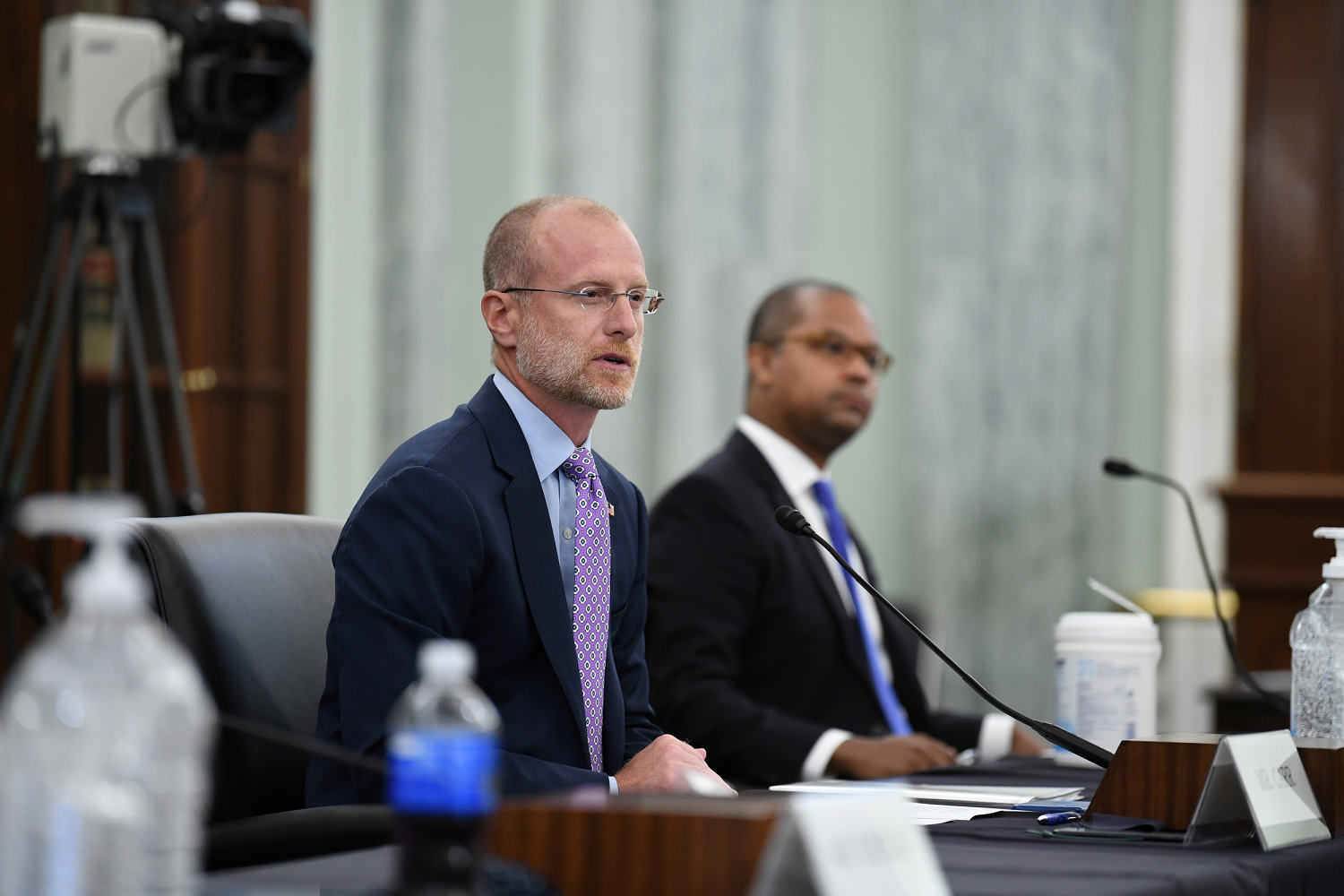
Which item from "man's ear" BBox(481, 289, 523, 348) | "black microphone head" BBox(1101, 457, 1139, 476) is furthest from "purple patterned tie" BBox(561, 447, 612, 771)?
"black microphone head" BBox(1101, 457, 1139, 476)

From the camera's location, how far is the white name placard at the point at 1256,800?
1508 millimetres

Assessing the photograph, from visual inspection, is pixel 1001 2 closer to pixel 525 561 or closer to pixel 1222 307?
pixel 1222 307

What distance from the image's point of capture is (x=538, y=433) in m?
1.94

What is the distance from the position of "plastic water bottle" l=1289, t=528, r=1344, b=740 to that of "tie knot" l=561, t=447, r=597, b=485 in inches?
30.7

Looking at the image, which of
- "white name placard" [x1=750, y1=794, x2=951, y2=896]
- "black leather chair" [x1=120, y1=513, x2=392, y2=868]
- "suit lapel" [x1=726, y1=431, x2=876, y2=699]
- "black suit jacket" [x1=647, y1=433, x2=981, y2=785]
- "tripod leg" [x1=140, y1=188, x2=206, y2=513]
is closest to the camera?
"white name placard" [x1=750, y1=794, x2=951, y2=896]

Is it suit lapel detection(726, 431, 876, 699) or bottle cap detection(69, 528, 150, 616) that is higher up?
bottle cap detection(69, 528, 150, 616)

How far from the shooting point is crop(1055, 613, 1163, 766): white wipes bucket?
7.20 ft

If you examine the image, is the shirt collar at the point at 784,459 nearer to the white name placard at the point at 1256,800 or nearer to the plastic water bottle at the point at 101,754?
the white name placard at the point at 1256,800

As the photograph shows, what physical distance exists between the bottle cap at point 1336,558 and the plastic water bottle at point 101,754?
124 cm

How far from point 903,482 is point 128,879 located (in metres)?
4.73

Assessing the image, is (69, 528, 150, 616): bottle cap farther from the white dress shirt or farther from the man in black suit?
the white dress shirt

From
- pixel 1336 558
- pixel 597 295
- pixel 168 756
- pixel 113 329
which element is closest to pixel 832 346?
pixel 597 295

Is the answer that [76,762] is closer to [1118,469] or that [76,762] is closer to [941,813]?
[941,813]

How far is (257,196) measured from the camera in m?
4.38
